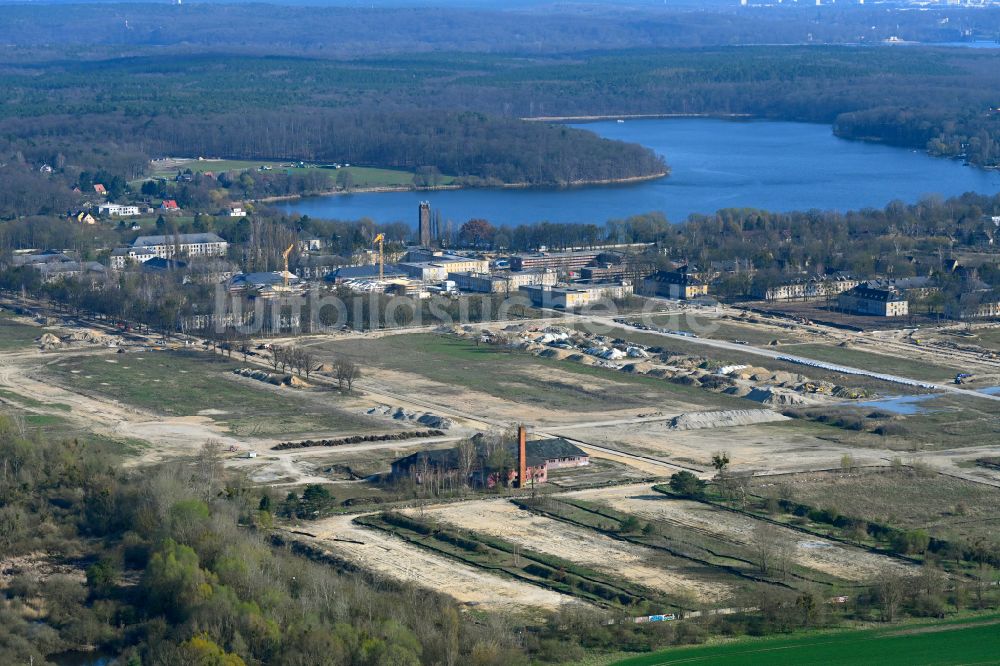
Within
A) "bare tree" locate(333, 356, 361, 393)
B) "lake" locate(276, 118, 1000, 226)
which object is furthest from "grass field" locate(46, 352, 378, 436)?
"lake" locate(276, 118, 1000, 226)

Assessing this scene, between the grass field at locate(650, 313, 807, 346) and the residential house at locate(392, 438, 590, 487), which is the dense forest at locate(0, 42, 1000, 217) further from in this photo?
the residential house at locate(392, 438, 590, 487)

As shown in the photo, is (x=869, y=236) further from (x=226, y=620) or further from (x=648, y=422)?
(x=226, y=620)

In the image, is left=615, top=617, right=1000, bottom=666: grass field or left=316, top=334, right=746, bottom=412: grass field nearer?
left=615, top=617, right=1000, bottom=666: grass field

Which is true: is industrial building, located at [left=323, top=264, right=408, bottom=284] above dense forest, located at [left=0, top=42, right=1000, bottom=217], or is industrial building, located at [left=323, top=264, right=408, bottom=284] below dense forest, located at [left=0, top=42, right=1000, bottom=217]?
below

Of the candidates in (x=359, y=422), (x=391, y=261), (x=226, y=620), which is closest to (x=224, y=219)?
(x=391, y=261)

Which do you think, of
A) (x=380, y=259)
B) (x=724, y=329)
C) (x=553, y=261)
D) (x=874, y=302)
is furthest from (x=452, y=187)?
(x=724, y=329)

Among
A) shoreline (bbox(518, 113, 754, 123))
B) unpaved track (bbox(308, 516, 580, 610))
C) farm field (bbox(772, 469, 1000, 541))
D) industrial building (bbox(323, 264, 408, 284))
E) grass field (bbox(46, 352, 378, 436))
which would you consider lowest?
grass field (bbox(46, 352, 378, 436))
